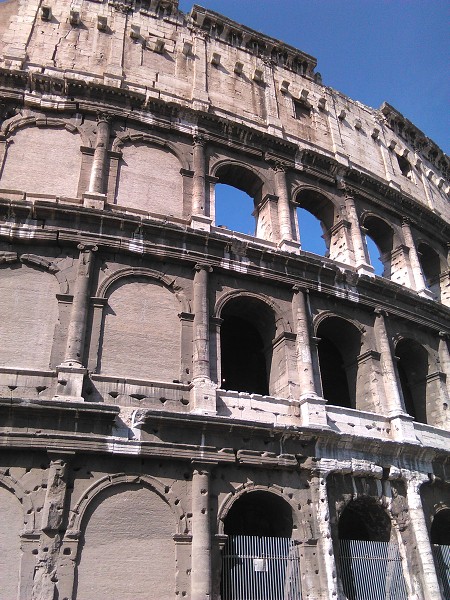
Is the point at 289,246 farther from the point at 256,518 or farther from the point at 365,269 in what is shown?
the point at 256,518

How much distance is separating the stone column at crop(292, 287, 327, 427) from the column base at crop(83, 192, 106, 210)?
4.45m

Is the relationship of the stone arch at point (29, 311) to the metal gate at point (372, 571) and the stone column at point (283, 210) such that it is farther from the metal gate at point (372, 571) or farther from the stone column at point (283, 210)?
the metal gate at point (372, 571)

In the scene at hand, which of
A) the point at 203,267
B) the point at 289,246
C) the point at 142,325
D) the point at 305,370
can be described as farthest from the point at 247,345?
the point at 142,325

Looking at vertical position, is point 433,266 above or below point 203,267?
above

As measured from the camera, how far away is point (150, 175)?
12328 millimetres

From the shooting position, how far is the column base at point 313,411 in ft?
32.9

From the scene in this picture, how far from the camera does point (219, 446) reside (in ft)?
30.1

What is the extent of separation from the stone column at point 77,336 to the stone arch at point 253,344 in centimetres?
261

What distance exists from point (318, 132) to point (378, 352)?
7.24 meters

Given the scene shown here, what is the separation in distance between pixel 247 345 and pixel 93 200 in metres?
4.73

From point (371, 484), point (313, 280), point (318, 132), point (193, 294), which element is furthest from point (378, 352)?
point (318, 132)

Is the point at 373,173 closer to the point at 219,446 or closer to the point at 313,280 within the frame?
the point at 313,280

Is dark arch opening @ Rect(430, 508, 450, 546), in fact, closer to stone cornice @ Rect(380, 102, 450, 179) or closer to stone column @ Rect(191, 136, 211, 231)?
stone column @ Rect(191, 136, 211, 231)

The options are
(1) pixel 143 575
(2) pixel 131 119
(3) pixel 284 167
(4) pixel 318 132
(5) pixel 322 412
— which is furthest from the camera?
(4) pixel 318 132
